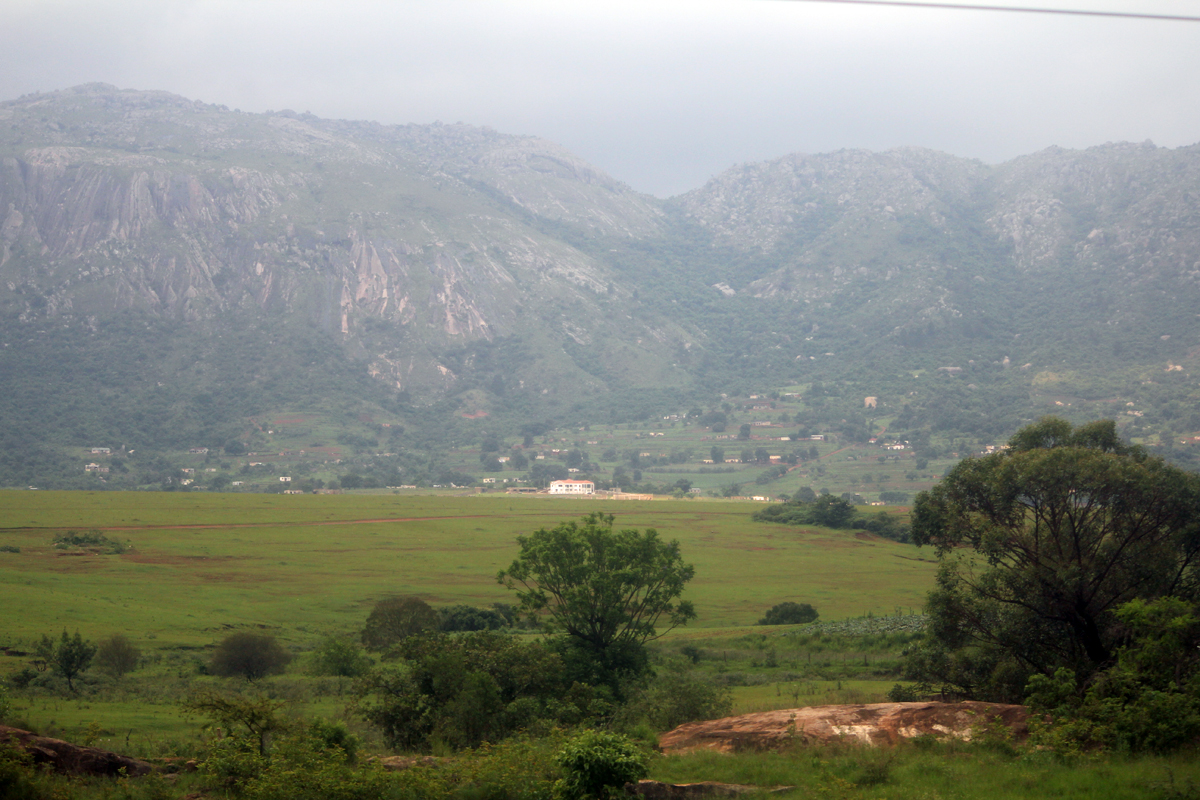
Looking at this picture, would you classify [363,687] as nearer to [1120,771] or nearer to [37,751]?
[37,751]

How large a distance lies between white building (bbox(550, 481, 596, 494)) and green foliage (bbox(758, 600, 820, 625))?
332 feet

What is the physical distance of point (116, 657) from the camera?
39344 mm

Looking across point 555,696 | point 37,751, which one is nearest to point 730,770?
point 555,696

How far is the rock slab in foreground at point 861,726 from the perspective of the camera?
18.2 meters

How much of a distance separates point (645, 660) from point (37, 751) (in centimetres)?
2004

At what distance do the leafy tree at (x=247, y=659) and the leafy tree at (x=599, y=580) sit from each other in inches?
573

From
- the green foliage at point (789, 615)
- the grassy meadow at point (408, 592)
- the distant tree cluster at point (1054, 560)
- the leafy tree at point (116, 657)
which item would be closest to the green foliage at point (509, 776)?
the grassy meadow at point (408, 592)

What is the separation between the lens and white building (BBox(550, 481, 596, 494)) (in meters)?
164

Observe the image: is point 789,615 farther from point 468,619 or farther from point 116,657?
point 116,657

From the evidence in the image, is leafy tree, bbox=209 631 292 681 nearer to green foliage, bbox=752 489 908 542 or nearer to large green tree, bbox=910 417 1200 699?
large green tree, bbox=910 417 1200 699

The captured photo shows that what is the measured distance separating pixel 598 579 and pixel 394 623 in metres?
20.0

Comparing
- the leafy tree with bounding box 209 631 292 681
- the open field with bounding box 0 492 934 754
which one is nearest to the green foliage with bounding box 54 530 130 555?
the open field with bounding box 0 492 934 754

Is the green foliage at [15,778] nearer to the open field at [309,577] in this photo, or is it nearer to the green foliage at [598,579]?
the open field at [309,577]

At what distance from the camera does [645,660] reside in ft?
107
